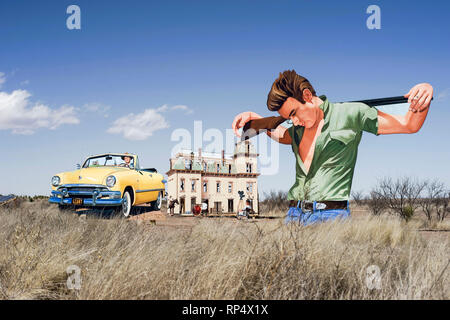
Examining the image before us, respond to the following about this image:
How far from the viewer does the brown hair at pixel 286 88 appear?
983 centimetres

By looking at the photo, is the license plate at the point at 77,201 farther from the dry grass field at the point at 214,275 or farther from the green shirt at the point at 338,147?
the green shirt at the point at 338,147

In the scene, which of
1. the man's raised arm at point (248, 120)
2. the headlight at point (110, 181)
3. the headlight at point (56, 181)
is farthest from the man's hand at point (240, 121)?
the headlight at point (56, 181)

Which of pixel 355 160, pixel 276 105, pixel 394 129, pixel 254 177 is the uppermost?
pixel 276 105

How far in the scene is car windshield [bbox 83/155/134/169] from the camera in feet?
21.3

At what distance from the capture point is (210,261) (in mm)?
3693

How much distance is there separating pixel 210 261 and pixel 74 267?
1448 mm

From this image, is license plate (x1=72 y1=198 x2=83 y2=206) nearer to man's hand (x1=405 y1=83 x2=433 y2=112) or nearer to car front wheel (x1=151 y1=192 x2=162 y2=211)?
car front wheel (x1=151 y1=192 x2=162 y2=211)

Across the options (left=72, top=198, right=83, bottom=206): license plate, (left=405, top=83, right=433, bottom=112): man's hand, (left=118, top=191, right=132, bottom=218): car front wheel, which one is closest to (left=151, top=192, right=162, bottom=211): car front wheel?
(left=118, top=191, right=132, bottom=218): car front wheel

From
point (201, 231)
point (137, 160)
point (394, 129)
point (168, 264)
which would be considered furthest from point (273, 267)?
point (394, 129)

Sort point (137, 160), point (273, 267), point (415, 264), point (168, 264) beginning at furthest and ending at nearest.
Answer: point (137, 160) < point (415, 264) < point (168, 264) < point (273, 267)

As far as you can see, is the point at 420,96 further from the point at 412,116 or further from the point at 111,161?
the point at 111,161

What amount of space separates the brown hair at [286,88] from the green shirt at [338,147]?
2.53 feet

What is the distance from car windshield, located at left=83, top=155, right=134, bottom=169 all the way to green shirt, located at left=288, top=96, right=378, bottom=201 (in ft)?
17.3
